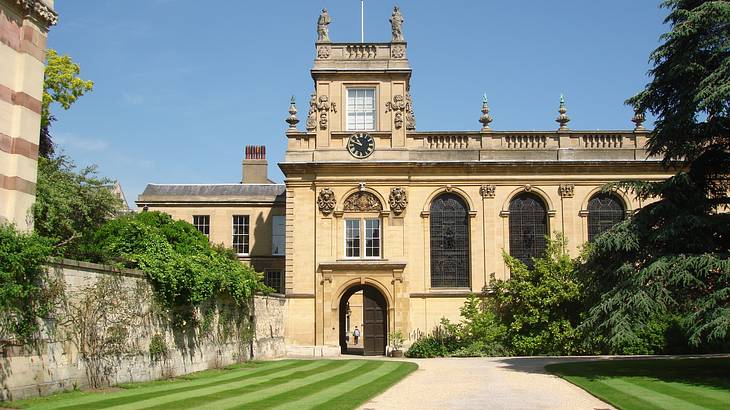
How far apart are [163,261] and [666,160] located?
13.1 metres

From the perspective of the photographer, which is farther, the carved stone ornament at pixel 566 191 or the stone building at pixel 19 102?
the carved stone ornament at pixel 566 191

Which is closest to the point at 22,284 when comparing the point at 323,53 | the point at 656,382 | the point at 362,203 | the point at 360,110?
the point at 656,382

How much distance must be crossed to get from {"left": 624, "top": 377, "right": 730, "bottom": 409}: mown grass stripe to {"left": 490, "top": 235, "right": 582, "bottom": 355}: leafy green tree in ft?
38.7

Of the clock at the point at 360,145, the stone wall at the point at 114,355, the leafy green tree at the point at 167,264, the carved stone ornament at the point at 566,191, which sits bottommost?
the stone wall at the point at 114,355

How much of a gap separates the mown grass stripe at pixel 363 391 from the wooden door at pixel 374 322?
10.7 meters

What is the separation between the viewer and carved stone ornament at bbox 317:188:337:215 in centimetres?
3100

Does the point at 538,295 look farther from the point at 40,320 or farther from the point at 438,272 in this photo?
the point at 40,320

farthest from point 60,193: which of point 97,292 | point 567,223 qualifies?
point 567,223

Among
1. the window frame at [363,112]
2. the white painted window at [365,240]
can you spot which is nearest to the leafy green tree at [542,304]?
the white painted window at [365,240]

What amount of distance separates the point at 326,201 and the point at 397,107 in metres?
5.11

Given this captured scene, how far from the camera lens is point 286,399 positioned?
1288 centimetres

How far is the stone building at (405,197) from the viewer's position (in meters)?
30.6

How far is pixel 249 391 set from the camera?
566 inches

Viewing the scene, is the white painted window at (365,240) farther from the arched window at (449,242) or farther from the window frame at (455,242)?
the arched window at (449,242)
